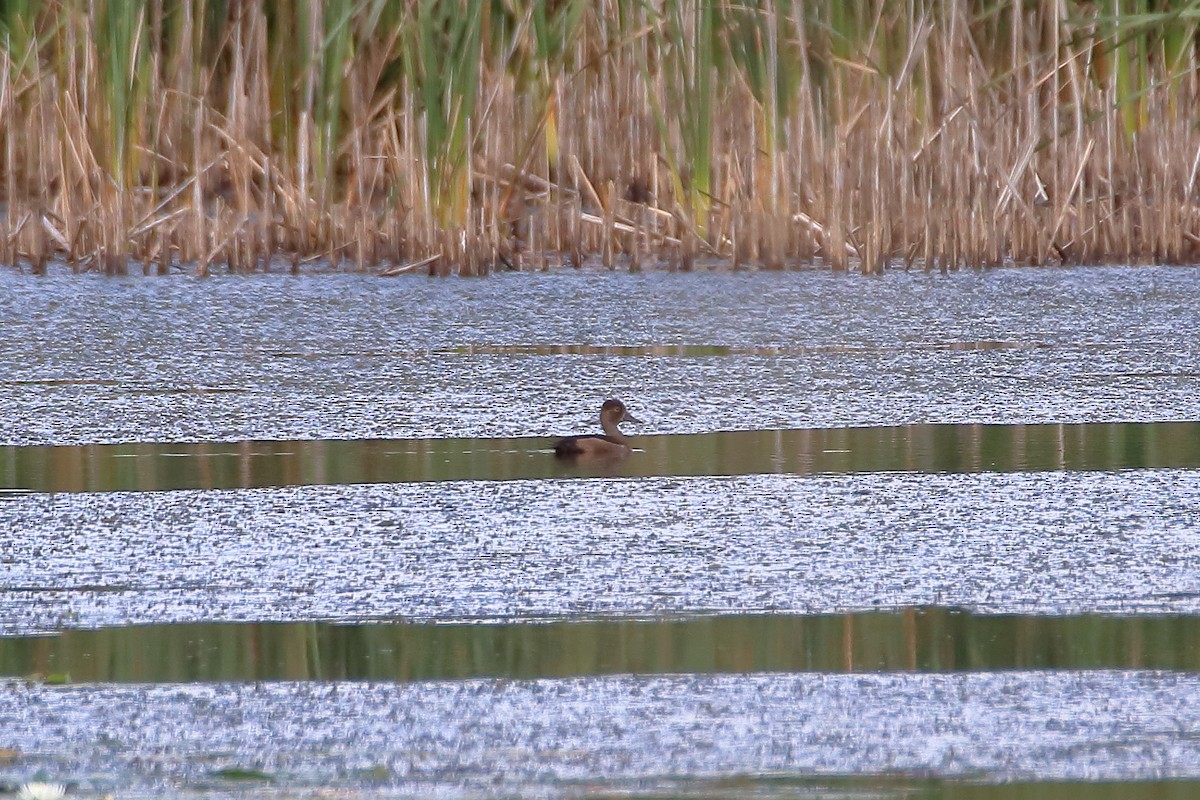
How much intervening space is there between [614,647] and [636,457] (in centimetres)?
163

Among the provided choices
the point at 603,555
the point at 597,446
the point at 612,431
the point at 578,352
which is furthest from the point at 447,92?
the point at 603,555

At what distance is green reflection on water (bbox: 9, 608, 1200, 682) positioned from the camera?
8.50 feet

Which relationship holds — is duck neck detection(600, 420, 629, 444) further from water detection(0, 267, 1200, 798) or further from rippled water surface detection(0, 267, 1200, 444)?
rippled water surface detection(0, 267, 1200, 444)

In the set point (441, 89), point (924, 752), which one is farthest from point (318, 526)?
point (441, 89)

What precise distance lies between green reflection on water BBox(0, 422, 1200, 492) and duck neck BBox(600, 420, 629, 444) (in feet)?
0.15

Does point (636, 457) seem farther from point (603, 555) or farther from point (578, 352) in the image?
point (578, 352)

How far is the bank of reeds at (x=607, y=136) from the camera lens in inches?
290

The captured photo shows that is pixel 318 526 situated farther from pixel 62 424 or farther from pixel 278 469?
pixel 62 424

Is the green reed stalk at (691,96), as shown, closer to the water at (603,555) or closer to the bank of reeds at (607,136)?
the bank of reeds at (607,136)

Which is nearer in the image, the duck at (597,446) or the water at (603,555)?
the water at (603,555)

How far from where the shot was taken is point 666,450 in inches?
175

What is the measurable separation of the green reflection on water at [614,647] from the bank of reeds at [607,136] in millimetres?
4474

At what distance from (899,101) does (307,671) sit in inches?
212

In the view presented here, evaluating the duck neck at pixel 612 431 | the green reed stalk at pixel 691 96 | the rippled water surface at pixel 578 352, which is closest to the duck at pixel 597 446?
the duck neck at pixel 612 431
